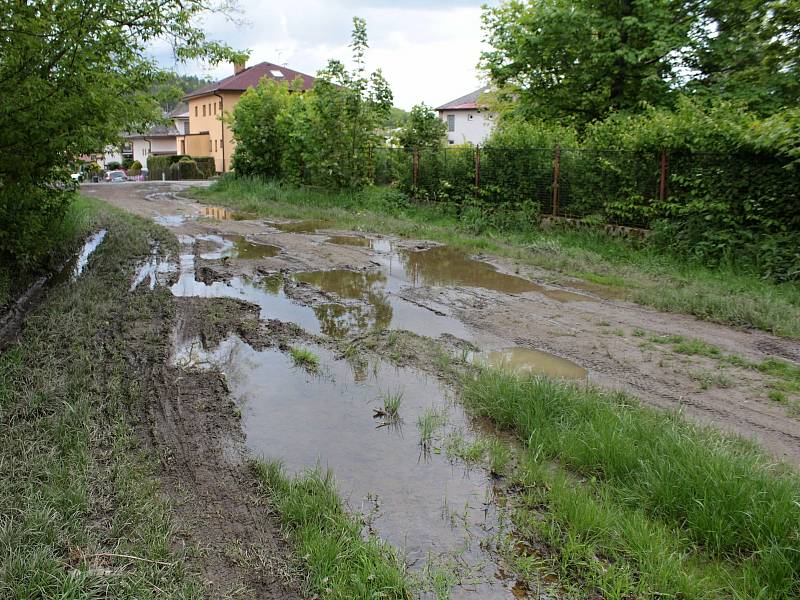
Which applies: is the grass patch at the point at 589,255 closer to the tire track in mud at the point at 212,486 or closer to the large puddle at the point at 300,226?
the large puddle at the point at 300,226

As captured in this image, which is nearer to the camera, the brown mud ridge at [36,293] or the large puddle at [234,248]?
the brown mud ridge at [36,293]

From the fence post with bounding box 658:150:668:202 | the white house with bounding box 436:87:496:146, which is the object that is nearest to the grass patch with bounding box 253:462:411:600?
the fence post with bounding box 658:150:668:202

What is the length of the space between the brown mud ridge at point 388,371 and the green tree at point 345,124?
961 cm

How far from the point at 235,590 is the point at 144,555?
509mm

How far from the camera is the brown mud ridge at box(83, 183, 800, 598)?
13.3 feet

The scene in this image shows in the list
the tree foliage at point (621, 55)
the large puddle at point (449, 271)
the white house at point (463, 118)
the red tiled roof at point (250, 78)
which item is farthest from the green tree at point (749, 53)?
the white house at point (463, 118)

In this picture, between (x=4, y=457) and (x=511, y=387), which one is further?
(x=511, y=387)

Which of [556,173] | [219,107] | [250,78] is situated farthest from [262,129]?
[219,107]

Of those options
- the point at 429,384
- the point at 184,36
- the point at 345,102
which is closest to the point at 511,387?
the point at 429,384

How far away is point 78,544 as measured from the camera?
3219 millimetres

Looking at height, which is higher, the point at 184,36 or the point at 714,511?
the point at 184,36

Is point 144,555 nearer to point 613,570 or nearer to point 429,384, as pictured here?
point 613,570

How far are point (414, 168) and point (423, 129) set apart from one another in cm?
166

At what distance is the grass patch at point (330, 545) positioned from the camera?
10.4ft
